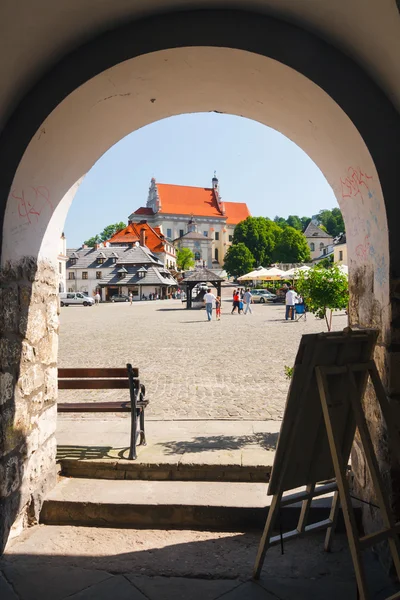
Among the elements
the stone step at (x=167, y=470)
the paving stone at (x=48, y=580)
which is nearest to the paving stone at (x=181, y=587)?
the paving stone at (x=48, y=580)

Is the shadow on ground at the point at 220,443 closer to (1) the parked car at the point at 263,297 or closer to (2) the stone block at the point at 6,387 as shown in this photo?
(2) the stone block at the point at 6,387

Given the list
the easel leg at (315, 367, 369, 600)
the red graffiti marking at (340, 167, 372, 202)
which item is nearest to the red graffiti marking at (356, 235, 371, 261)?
the red graffiti marking at (340, 167, 372, 202)

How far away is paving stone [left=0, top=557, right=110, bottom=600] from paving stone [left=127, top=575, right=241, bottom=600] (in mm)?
248

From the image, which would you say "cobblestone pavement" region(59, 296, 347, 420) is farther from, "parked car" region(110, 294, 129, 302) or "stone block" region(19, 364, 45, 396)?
"parked car" region(110, 294, 129, 302)

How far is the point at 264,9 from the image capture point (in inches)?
113

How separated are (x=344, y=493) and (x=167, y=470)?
2.06m

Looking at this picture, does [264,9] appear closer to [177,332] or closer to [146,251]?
[177,332]

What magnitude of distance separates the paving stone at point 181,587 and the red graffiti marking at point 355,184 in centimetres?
248

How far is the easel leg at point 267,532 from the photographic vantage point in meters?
2.61

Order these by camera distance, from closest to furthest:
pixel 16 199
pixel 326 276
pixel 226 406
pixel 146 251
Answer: pixel 16 199 < pixel 326 276 < pixel 226 406 < pixel 146 251

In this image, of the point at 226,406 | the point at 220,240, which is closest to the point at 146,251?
the point at 220,240

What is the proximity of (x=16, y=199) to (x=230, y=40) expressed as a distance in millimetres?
1640

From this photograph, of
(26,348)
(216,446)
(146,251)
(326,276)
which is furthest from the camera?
(146,251)

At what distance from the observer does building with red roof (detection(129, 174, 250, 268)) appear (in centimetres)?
10206
